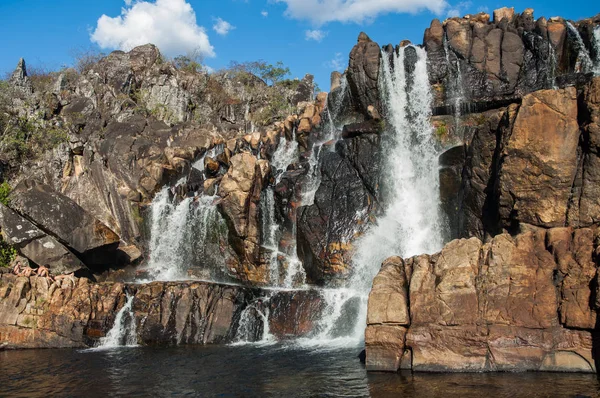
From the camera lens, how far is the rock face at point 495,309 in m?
14.1

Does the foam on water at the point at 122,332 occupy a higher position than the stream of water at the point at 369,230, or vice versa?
the stream of water at the point at 369,230

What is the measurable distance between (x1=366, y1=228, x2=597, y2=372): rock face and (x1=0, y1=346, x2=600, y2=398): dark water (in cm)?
58

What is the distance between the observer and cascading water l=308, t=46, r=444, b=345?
883 inches

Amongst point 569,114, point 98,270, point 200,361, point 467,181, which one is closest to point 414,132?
point 467,181

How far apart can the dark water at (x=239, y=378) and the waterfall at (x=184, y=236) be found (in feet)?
35.1

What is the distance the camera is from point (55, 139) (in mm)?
42125

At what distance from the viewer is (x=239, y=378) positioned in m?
15.6

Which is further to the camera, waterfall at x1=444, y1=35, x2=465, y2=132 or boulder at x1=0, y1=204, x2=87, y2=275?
waterfall at x1=444, y1=35, x2=465, y2=132

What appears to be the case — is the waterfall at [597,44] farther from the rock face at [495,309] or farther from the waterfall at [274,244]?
the waterfall at [274,244]

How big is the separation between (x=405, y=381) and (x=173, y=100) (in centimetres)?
4360

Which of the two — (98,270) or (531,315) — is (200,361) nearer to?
(531,315)

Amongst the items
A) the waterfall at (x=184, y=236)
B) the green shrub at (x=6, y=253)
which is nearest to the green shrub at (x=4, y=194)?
the green shrub at (x=6, y=253)

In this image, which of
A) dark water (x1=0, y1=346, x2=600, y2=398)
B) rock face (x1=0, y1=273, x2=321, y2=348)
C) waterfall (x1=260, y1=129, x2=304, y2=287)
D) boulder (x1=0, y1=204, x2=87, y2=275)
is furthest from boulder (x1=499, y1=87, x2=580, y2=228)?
boulder (x1=0, y1=204, x2=87, y2=275)

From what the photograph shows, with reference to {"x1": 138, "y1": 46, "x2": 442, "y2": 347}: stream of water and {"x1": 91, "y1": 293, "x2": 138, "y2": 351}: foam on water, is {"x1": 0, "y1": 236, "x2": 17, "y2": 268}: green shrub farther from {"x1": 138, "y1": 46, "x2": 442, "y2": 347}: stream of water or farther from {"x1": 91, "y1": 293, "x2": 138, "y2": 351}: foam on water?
{"x1": 91, "y1": 293, "x2": 138, "y2": 351}: foam on water
